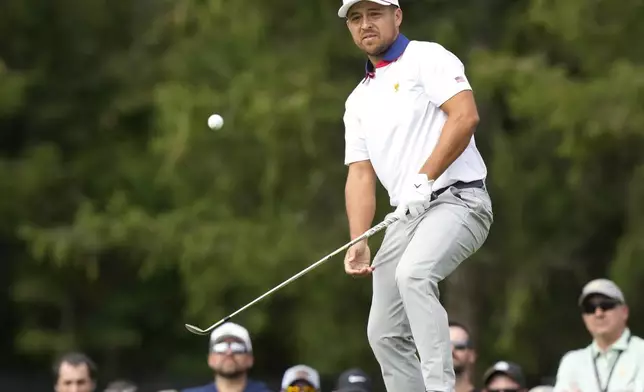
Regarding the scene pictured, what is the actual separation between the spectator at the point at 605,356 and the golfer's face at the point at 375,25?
3108mm

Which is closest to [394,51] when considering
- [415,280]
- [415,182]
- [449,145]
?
[449,145]

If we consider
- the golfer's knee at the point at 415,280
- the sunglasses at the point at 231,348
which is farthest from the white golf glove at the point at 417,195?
the sunglasses at the point at 231,348

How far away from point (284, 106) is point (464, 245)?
9956 millimetres

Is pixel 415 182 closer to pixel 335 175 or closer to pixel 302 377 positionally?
pixel 302 377

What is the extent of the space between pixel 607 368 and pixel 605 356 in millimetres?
116

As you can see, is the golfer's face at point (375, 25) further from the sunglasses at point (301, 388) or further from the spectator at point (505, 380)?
the spectator at point (505, 380)

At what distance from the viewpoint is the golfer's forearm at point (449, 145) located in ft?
24.5

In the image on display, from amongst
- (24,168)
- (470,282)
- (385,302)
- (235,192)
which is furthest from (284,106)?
(385,302)

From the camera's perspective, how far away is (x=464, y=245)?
7676 millimetres

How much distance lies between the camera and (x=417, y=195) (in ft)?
24.2

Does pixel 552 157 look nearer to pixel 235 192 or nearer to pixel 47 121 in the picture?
pixel 235 192

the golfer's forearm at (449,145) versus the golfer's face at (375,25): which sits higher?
the golfer's face at (375,25)

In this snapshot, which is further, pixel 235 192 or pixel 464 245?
pixel 235 192

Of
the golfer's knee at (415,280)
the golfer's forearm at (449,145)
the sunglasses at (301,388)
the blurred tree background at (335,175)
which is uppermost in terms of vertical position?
the blurred tree background at (335,175)
